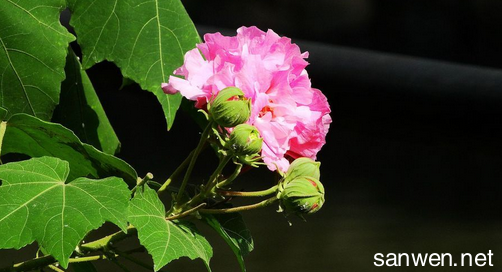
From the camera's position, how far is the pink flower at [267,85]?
21.1 inches

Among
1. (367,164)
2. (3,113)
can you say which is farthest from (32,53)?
(367,164)

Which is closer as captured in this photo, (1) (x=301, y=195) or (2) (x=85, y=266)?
(1) (x=301, y=195)

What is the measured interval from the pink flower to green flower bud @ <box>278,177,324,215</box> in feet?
0.06

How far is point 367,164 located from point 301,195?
270 cm

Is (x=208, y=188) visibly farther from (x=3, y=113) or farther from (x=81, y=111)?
(x=81, y=111)

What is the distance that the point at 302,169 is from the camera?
1.74 ft

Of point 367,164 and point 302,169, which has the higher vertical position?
point 367,164

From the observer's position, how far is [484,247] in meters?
2.53

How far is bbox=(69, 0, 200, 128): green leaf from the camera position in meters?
0.65

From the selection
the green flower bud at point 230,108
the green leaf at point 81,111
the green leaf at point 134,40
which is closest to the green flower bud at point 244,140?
the green flower bud at point 230,108

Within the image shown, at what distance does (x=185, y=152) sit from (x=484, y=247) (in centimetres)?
108

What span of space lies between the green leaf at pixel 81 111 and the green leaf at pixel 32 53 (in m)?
0.10

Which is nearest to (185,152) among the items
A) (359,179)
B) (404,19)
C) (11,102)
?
(359,179)

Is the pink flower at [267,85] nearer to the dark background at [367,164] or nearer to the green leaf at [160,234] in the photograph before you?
the green leaf at [160,234]
